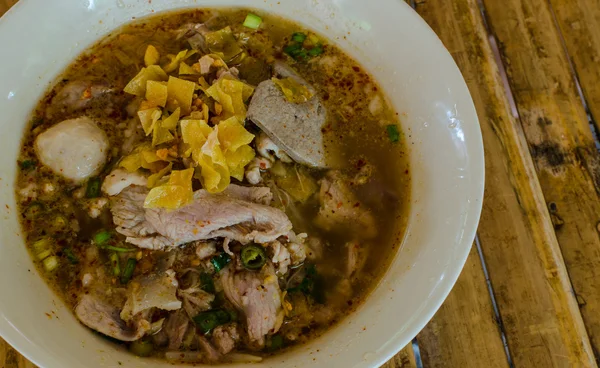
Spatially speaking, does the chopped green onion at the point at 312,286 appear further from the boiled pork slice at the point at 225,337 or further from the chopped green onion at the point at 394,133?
the chopped green onion at the point at 394,133

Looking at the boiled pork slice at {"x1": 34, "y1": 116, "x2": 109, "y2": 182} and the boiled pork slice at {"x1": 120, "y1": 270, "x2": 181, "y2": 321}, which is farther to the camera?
the boiled pork slice at {"x1": 34, "y1": 116, "x2": 109, "y2": 182}

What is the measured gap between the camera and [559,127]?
285cm

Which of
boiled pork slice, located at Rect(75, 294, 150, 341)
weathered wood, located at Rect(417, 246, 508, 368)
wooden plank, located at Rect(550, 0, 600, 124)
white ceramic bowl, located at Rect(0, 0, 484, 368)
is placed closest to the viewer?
white ceramic bowl, located at Rect(0, 0, 484, 368)

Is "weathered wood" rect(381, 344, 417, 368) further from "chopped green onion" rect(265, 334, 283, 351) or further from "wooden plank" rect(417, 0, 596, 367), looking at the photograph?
"chopped green onion" rect(265, 334, 283, 351)

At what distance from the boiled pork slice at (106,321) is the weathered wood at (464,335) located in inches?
52.8

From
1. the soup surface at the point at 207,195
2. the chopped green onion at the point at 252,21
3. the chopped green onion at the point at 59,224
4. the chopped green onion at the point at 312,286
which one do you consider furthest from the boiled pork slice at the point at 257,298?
the chopped green onion at the point at 252,21

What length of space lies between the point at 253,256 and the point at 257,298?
19 cm

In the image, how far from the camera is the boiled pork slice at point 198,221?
2.28 meters

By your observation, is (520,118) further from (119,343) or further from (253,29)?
(119,343)

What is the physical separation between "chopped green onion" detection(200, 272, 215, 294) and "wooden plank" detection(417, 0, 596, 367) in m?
1.07

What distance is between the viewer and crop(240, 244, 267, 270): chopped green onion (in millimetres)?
2270

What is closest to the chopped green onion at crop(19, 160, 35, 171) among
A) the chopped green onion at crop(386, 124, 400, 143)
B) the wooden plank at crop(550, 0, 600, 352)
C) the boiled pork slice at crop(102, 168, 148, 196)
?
the boiled pork slice at crop(102, 168, 148, 196)

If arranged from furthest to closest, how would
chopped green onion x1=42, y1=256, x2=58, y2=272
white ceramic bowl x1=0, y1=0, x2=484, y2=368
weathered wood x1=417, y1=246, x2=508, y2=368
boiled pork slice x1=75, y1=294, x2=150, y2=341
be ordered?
weathered wood x1=417, y1=246, x2=508, y2=368
chopped green onion x1=42, y1=256, x2=58, y2=272
boiled pork slice x1=75, y1=294, x2=150, y2=341
white ceramic bowl x1=0, y1=0, x2=484, y2=368

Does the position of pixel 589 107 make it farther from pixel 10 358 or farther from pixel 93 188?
pixel 10 358
